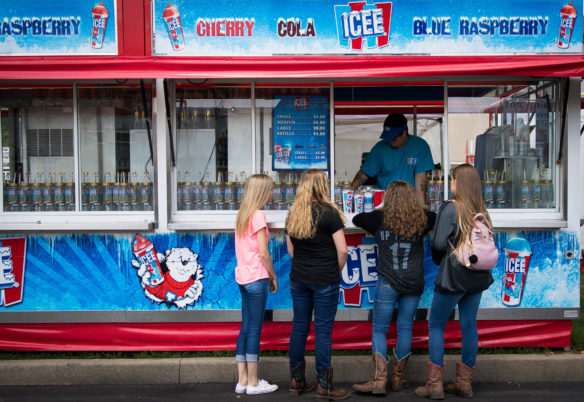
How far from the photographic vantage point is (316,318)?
4574 millimetres

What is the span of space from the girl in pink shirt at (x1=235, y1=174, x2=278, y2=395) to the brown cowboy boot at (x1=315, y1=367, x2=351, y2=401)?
54 centimetres

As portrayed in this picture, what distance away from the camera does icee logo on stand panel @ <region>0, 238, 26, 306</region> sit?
543 centimetres

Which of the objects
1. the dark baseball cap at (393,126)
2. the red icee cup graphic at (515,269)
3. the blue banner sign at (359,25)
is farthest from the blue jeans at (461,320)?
the blue banner sign at (359,25)

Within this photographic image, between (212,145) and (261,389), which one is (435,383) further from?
(212,145)

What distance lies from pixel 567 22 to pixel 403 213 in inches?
95.5

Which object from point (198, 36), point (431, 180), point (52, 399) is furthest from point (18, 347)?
point (431, 180)

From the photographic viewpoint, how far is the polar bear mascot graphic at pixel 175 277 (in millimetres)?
5402

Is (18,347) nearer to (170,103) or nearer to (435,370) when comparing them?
(170,103)

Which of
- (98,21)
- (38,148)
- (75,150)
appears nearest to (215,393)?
(75,150)

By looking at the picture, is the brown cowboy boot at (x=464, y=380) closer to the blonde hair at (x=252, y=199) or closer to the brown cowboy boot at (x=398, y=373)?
the brown cowboy boot at (x=398, y=373)

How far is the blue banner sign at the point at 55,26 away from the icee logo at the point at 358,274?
9.64 ft

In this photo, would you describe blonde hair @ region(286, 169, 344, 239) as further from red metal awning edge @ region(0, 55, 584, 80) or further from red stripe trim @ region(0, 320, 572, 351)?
red stripe trim @ region(0, 320, 572, 351)

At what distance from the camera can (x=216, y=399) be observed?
15.6 feet

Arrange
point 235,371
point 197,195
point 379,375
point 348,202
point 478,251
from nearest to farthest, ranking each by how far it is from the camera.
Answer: point 478,251, point 379,375, point 235,371, point 348,202, point 197,195
